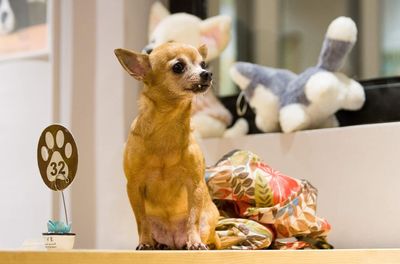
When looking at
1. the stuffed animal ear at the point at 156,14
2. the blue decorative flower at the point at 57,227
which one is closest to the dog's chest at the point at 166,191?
the blue decorative flower at the point at 57,227

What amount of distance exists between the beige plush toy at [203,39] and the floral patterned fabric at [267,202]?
1.06 feet

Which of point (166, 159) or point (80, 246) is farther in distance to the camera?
point (80, 246)

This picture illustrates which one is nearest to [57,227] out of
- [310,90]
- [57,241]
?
[57,241]

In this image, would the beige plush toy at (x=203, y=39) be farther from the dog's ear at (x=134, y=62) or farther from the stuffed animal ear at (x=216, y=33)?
the dog's ear at (x=134, y=62)

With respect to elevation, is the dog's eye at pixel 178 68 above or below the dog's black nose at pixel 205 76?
above

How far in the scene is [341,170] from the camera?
59.4 inches

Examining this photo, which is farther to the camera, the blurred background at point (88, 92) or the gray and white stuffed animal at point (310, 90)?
the blurred background at point (88, 92)

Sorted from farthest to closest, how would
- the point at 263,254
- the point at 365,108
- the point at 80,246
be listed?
the point at 80,246
the point at 365,108
the point at 263,254

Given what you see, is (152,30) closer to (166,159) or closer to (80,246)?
(80,246)

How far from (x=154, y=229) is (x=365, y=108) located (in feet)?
2.37

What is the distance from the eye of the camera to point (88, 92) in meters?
1.78

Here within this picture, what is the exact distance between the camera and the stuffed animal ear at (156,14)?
178 centimetres

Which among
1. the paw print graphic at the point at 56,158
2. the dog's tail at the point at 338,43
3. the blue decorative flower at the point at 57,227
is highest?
the dog's tail at the point at 338,43

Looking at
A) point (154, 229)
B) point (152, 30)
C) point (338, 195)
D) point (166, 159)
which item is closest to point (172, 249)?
point (154, 229)
